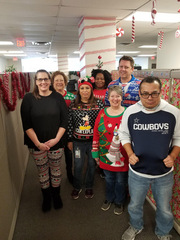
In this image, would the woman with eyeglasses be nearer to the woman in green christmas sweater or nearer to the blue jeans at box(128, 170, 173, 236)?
the woman in green christmas sweater

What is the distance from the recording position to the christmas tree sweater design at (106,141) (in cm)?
178

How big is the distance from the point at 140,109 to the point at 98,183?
1.53 meters

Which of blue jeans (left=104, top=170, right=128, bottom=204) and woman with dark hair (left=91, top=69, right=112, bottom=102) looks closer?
blue jeans (left=104, top=170, right=128, bottom=204)

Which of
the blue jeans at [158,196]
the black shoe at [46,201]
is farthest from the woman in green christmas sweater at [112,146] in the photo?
the black shoe at [46,201]

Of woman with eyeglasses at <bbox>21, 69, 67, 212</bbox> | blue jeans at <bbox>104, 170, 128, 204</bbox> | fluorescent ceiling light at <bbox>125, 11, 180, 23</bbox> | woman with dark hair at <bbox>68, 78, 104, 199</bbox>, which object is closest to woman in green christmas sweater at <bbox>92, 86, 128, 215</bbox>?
blue jeans at <bbox>104, 170, 128, 204</bbox>

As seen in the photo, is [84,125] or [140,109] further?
[84,125]

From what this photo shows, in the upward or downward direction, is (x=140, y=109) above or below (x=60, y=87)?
below

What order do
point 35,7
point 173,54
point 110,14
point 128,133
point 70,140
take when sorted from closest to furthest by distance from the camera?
1. point 128,133
2. point 70,140
3. point 35,7
4. point 110,14
5. point 173,54

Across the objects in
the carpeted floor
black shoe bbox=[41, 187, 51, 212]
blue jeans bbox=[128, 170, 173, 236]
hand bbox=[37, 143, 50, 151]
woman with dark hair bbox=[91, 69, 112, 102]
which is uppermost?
woman with dark hair bbox=[91, 69, 112, 102]

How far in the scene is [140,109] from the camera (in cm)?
139

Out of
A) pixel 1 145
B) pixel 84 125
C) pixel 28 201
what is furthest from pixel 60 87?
pixel 28 201

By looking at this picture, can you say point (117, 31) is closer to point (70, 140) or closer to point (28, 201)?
point (70, 140)

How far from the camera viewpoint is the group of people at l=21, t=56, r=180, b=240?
4.40 ft

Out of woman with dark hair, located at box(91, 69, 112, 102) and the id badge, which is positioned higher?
woman with dark hair, located at box(91, 69, 112, 102)
